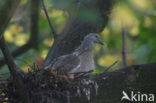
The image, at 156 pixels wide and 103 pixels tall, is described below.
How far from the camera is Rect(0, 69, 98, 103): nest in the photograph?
4.04 meters

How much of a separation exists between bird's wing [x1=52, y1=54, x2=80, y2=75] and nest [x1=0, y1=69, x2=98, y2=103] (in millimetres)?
887

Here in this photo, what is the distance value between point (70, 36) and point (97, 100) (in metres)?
1.96

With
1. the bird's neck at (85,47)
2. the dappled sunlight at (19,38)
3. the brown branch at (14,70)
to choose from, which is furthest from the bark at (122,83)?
the dappled sunlight at (19,38)

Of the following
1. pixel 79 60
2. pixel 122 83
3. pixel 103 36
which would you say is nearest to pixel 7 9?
pixel 122 83

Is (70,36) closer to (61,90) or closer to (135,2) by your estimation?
(61,90)

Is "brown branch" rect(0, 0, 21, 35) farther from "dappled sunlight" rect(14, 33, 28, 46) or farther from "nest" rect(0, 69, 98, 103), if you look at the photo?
"dappled sunlight" rect(14, 33, 28, 46)

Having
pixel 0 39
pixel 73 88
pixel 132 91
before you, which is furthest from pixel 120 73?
pixel 0 39

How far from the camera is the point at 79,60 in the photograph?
567cm

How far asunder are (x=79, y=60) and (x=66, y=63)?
338 mm

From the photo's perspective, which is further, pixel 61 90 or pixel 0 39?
pixel 61 90

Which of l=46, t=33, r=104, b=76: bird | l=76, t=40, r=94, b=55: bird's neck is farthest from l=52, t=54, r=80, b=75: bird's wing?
l=76, t=40, r=94, b=55: bird's neck

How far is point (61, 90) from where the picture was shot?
13.9 feet

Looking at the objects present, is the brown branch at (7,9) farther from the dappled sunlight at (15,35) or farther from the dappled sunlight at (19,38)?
the dappled sunlight at (19,38)

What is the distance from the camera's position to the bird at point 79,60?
5.34m
